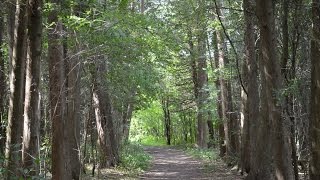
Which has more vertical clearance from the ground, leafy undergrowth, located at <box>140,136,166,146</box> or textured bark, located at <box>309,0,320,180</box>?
textured bark, located at <box>309,0,320,180</box>

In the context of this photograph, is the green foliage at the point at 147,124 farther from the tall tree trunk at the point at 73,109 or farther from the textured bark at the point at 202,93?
the tall tree trunk at the point at 73,109

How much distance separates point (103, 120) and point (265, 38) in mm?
11254

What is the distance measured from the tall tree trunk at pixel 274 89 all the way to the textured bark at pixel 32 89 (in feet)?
13.6

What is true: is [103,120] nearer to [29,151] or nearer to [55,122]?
[55,122]

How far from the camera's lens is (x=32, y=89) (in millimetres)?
7105

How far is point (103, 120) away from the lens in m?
18.1

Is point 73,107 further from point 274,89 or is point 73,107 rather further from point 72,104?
point 274,89

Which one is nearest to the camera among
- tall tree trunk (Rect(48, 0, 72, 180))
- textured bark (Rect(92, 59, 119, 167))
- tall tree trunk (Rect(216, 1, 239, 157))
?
tall tree trunk (Rect(48, 0, 72, 180))

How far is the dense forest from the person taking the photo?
7000 mm

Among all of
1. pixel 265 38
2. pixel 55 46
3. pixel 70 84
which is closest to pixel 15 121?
pixel 55 46

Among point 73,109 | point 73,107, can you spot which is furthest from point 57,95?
point 73,109

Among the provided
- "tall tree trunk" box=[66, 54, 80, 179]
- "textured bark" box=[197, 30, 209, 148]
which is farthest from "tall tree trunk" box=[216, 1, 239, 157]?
"tall tree trunk" box=[66, 54, 80, 179]

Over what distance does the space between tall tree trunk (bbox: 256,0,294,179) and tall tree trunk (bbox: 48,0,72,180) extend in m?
4.46

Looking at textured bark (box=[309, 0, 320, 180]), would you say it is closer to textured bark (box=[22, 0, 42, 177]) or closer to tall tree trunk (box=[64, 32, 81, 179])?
textured bark (box=[22, 0, 42, 177])
